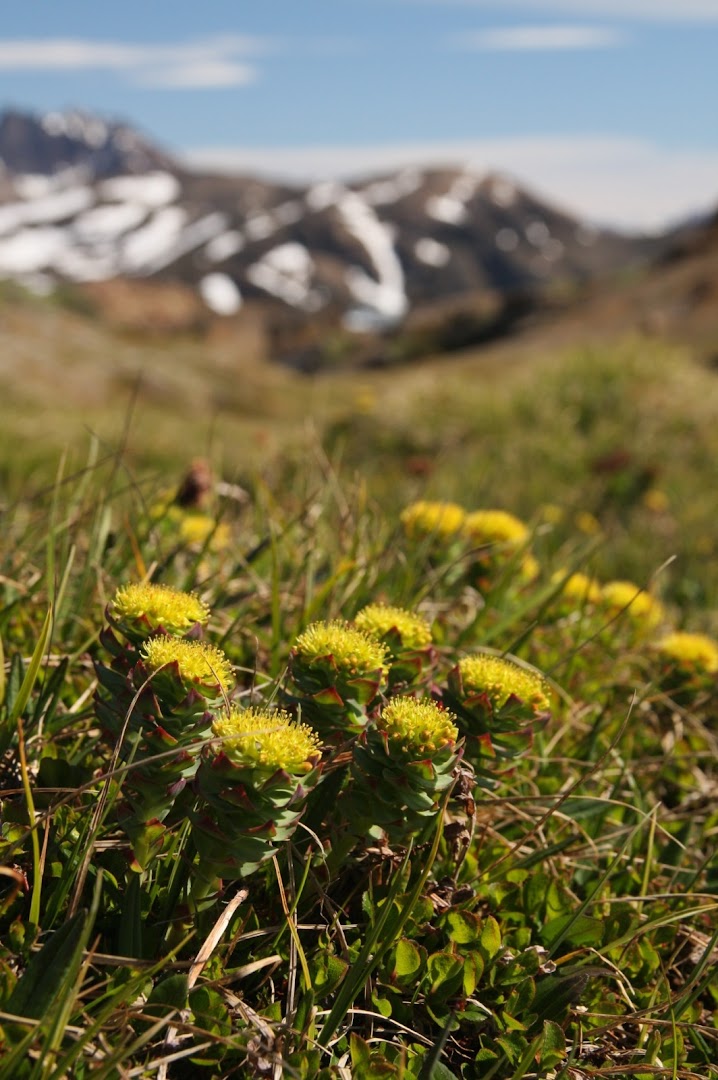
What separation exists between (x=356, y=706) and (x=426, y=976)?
16.3 inches

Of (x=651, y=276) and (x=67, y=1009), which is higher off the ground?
(x=67, y=1009)

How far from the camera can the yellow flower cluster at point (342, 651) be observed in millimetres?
1312

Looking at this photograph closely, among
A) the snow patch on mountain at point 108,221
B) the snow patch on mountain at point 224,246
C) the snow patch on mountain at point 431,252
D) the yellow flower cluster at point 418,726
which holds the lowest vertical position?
the snow patch on mountain at point 108,221

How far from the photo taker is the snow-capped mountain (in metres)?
88.1

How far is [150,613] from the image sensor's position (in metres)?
1.29

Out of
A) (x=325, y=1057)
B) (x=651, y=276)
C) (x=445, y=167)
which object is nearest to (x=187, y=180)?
(x=445, y=167)

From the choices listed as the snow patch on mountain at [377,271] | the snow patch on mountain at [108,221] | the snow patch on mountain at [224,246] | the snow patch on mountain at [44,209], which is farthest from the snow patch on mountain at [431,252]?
the snow patch on mountain at [44,209]

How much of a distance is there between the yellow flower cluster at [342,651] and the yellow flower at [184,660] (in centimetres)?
13

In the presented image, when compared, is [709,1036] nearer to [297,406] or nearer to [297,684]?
[297,684]

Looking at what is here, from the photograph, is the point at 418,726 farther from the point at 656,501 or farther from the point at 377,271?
the point at 377,271

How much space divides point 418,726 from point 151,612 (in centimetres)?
39

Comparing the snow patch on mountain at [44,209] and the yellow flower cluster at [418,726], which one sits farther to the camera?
the snow patch on mountain at [44,209]

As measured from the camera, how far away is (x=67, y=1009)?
102 cm

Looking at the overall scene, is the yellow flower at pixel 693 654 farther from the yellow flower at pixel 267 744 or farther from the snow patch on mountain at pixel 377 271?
the snow patch on mountain at pixel 377 271
